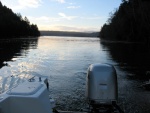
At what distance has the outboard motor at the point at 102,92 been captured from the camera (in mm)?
8945

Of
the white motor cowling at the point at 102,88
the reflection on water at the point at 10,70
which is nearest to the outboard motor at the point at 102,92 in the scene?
the white motor cowling at the point at 102,88

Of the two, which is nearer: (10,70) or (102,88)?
(102,88)

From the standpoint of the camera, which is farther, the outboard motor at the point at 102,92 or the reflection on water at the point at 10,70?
the reflection on water at the point at 10,70

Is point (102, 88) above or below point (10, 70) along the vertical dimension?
above

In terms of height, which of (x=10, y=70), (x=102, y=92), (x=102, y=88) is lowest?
(x=10, y=70)

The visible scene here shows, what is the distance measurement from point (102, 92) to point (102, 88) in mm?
117

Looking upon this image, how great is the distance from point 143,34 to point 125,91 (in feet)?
232

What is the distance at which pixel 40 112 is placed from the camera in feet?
18.5

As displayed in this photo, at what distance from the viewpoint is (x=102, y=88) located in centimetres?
897

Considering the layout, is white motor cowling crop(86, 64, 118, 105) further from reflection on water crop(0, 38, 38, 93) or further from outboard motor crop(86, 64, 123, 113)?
reflection on water crop(0, 38, 38, 93)

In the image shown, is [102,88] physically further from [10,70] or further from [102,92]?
[10,70]

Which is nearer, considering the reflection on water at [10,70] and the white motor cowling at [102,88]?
the white motor cowling at [102,88]

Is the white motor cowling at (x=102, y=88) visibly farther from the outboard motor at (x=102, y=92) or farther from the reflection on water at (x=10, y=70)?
the reflection on water at (x=10, y=70)

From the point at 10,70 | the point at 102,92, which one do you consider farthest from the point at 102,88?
the point at 10,70
